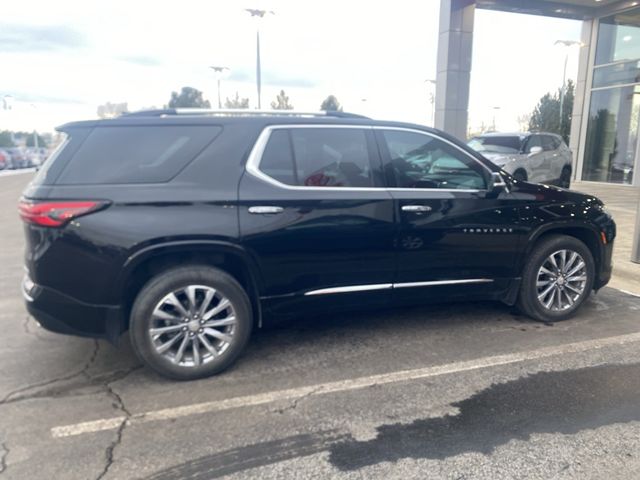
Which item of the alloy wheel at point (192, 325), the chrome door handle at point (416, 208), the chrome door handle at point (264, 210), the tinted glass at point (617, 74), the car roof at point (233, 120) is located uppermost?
the tinted glass at point (617, 74)

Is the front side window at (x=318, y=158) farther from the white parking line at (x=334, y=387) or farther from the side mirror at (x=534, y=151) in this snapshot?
the side mirror at (x=534, y=151)

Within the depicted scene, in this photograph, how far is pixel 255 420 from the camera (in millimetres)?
3158

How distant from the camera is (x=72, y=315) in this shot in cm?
349

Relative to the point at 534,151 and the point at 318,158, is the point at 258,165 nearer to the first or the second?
the point at 318,158

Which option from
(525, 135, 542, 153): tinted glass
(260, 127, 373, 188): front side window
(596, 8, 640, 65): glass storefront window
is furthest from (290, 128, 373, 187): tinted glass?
(596, 8, 640, 65): glass storefront window

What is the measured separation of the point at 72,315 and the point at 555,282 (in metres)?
4.01

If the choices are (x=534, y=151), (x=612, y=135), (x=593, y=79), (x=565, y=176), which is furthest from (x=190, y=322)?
(x=593, y=79)

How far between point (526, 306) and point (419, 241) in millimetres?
1335

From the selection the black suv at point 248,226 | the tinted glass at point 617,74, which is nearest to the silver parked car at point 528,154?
the tinted glass at point 617,74

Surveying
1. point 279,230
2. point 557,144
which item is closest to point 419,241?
point 279,230

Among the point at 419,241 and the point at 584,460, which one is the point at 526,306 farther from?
the point at 584,460

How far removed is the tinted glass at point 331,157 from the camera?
391 centimetres

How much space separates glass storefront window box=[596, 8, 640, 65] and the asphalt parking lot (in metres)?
16.8

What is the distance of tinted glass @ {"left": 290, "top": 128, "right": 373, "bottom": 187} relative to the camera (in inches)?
154
